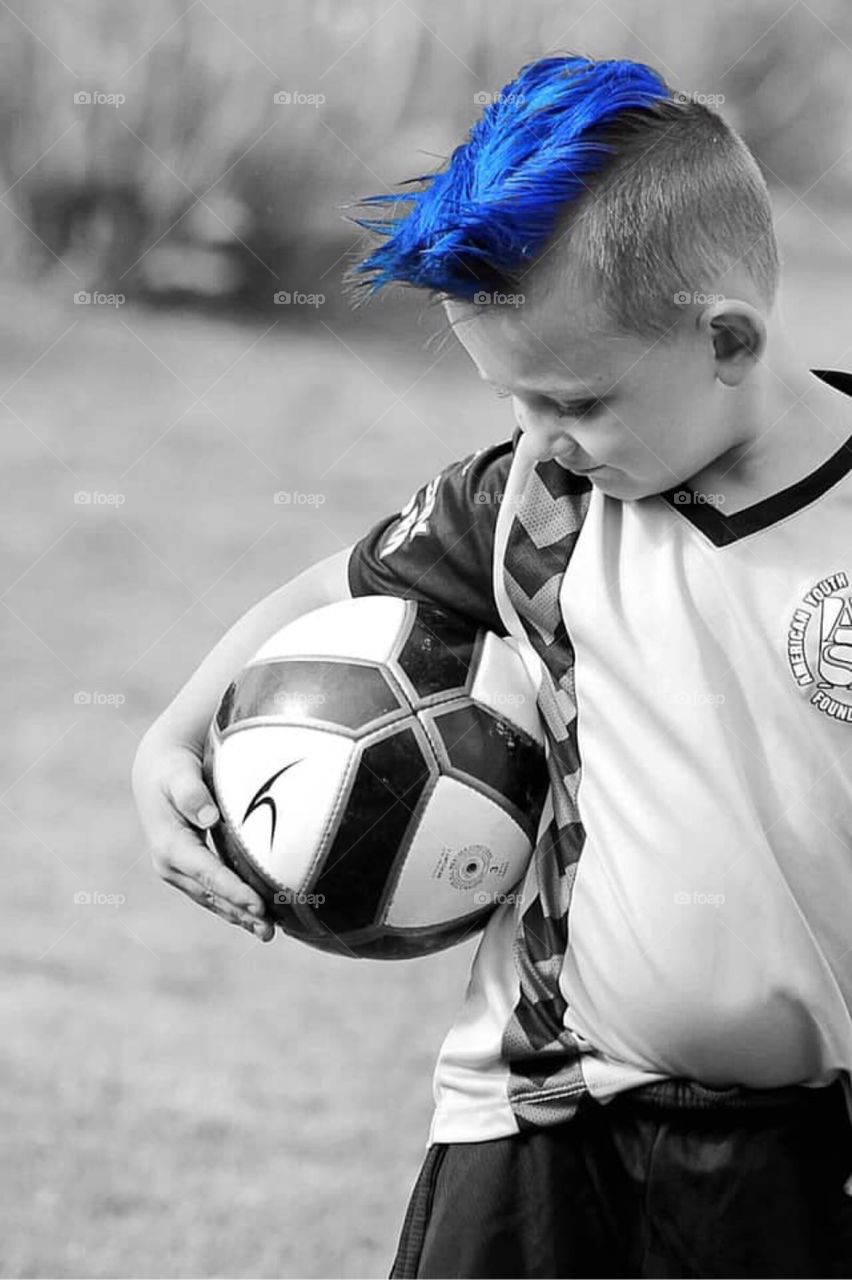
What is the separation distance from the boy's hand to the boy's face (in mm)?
492

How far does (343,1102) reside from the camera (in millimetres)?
2953

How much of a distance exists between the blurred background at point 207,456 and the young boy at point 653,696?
0.96 m

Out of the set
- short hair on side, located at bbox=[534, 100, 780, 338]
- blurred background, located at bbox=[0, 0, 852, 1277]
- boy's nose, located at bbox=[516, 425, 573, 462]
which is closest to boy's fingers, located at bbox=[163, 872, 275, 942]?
boy's nose, located at bbox=[516, 425, 573, 462]

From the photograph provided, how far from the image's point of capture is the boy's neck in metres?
1.60

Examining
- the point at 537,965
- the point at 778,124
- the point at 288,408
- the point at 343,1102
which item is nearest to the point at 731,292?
the point at 537,965

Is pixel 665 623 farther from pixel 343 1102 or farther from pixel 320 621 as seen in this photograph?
pixel 343 1102

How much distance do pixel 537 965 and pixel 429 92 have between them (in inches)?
276

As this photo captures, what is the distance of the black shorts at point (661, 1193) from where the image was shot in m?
1.61

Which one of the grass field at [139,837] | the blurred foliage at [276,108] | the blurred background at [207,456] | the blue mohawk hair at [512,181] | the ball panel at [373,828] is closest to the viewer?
the blue mohawk hair at [512,181]

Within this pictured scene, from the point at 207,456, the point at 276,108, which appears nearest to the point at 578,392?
the point at 207,456

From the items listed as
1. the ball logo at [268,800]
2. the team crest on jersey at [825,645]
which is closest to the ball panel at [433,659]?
the ball logo at [268,800]

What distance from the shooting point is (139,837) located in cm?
411

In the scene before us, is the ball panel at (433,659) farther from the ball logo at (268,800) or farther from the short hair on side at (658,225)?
the short hair on side at (658,225)

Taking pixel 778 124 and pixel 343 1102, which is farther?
pixel 778 124
